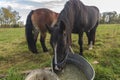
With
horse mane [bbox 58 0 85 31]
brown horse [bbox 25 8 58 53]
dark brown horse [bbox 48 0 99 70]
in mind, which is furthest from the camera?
brown horse [bbox 25 8 58 53]

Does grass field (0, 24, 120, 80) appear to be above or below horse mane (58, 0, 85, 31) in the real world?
below

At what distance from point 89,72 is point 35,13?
10.3ft

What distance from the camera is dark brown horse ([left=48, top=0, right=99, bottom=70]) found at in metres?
4.42

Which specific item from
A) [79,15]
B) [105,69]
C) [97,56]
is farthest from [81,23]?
[105,69]

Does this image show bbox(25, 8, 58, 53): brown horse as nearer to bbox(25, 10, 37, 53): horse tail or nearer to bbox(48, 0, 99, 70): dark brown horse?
bbox(25, 10, 37, 53): horse tail

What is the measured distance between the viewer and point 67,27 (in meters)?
4.85

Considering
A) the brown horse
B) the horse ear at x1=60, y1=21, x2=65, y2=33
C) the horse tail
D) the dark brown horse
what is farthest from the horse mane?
the horse tail

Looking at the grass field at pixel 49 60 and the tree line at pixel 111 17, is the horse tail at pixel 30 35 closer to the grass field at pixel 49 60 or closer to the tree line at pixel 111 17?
the grass field at pixel 49 60

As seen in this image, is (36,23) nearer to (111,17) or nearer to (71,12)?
(71,12)

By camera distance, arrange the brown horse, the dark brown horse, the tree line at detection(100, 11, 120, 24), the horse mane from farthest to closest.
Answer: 1. the tree line at detection(100, 11, 120, 24)
2. the brown horse
3. the horse mane
4. the dark brown horse

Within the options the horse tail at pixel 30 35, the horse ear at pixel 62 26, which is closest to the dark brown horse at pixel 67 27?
the horse ear at pixel 62 26

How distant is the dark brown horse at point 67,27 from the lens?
442 centimetres

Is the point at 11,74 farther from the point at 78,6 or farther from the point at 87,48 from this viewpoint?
the point at 87,48

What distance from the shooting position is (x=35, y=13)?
23.0 feet
